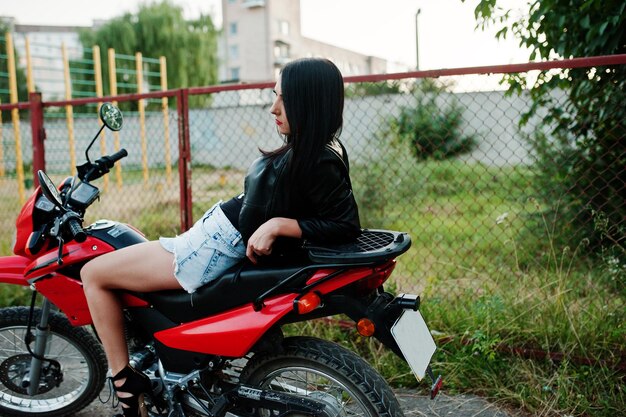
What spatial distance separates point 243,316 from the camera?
1987mm

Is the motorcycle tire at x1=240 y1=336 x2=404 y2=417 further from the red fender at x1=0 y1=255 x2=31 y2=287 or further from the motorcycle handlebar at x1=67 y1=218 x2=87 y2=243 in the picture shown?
the red fender at x1=0 y1=255 x2=31 y2=287

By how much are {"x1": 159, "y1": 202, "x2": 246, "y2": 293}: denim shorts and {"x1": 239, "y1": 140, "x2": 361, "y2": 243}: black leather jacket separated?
110mm

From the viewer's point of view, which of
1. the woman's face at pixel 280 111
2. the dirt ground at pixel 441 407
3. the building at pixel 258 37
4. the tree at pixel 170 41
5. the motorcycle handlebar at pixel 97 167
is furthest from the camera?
the building at pixel 258 37

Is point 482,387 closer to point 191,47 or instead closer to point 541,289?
point 541,289

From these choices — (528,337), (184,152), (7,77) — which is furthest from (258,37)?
Answer: (528,337)

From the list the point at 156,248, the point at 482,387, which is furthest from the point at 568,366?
the point at 156,248

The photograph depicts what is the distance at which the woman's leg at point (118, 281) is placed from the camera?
2123 millimetres

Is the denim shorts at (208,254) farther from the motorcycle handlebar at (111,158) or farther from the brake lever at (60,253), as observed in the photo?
the motorcycle handlebar at (111,158)

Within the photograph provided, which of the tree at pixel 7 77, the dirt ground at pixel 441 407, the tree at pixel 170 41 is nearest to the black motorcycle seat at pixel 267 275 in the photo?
the dirt ground at pixel 441 407

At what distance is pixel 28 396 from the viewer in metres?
2.79

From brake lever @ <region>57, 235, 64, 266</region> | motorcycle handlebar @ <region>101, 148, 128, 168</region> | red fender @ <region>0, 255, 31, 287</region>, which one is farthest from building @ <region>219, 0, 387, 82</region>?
brake lever @ <region>57, 235, 64, 266</region>

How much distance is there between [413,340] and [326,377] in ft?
1.07

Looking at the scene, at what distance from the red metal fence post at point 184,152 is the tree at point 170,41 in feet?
85.8

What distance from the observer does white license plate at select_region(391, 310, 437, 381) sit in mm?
1869
